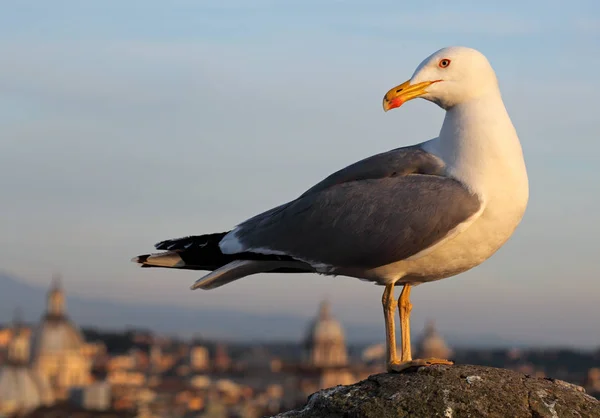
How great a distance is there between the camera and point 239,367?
94562mm

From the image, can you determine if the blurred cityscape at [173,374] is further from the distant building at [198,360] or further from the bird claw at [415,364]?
the bird claw at [415,364]

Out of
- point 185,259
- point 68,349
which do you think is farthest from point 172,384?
point 185,259

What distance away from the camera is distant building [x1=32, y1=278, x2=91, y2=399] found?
7306cm

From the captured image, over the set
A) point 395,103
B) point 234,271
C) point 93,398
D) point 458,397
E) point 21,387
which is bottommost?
point 458,397

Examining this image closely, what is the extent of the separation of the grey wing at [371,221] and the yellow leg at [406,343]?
0.76 feet

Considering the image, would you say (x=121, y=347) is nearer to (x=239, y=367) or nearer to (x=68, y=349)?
(x=239, y=367)

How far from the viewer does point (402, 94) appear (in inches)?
140

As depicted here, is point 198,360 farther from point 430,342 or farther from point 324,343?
point 430,342

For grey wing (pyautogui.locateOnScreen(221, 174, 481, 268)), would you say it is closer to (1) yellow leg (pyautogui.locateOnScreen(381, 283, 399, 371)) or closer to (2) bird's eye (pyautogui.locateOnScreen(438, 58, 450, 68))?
(1) yellow leg (pyautogui.locateOnScreen(381, 283, 399, 371))

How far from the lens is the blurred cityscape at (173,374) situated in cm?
6044

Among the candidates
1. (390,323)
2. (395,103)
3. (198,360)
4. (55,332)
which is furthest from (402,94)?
(198,360)

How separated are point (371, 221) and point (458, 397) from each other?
0.48m

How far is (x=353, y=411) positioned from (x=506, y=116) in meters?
0.84

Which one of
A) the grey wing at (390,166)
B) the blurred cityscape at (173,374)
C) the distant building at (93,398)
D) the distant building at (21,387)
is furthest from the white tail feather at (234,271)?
the distant building at (21,387)
